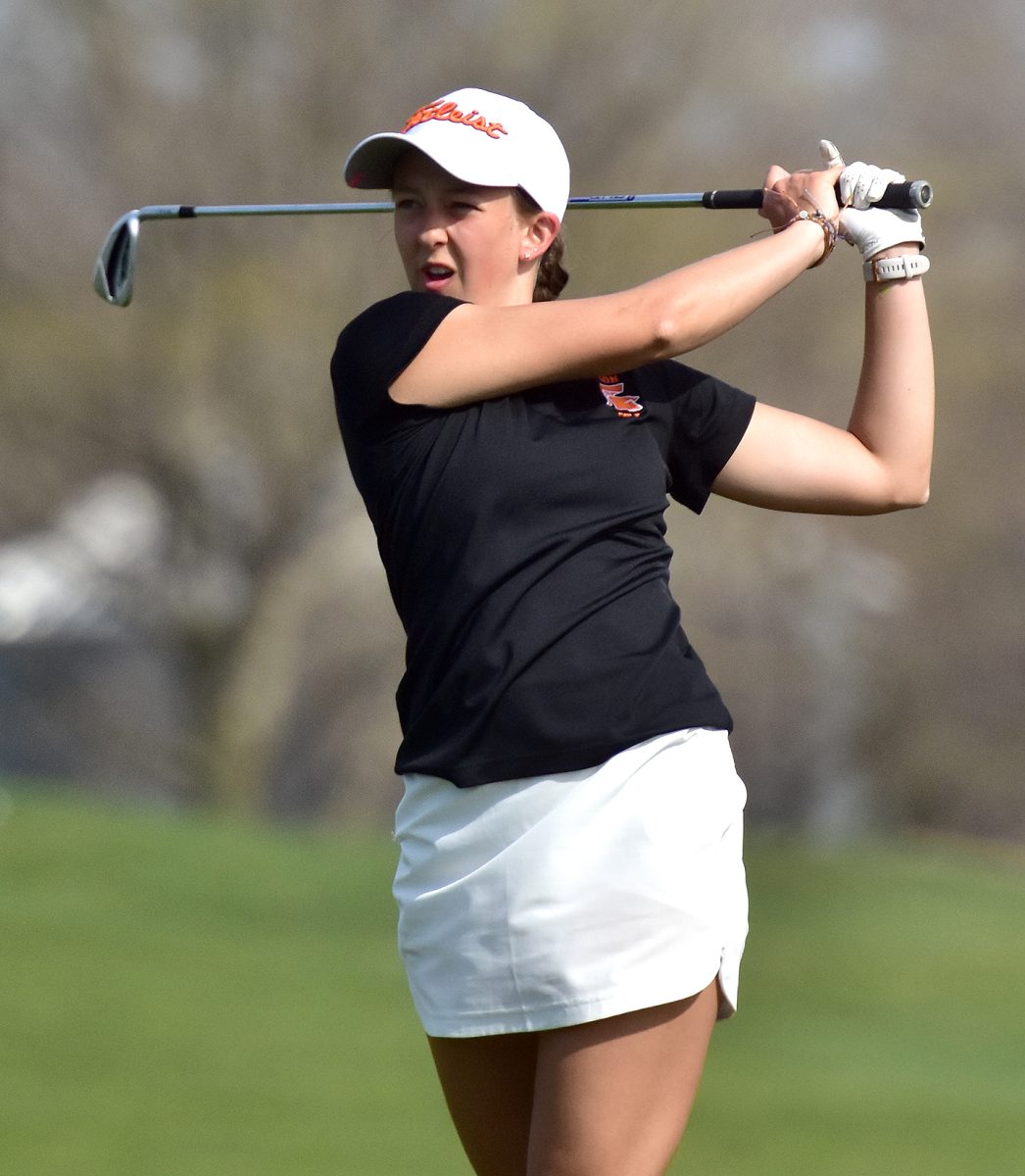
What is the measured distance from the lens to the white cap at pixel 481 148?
207cm

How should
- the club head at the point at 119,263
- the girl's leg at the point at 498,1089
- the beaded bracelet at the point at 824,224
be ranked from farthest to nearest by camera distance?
the club head at the point at 119,263 → the beaded bracelet at the point at 824,224 → the girl's leg at the point at 498,1089

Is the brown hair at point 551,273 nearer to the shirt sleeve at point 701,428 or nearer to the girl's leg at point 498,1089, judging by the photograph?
the shirt sleeve at point 701,428

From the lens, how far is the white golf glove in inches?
87.2

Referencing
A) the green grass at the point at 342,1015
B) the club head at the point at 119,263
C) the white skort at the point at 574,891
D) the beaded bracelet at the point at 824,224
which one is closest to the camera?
the white skort at the point at 574,891

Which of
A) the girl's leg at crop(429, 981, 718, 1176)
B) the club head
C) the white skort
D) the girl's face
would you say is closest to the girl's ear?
the girl's face

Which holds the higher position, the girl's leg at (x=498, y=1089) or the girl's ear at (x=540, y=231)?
the girl's ear at (x=540, y=231)

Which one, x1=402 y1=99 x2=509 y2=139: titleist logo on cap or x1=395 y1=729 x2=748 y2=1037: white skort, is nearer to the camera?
x1=395 y1=729 x2=748 y2=1037: white skort

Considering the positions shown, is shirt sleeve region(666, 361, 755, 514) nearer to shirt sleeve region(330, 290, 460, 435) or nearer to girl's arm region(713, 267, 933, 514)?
girl's arm region(713, 267, 933, 514)

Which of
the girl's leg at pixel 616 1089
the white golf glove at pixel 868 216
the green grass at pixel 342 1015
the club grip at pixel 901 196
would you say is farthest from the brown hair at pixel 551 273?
the green grass at pixel 342 1015

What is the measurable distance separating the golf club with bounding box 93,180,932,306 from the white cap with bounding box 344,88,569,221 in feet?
0.48

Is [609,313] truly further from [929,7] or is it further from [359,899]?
[929,7]

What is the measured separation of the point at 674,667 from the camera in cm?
199

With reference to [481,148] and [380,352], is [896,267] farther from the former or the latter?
[380,352]

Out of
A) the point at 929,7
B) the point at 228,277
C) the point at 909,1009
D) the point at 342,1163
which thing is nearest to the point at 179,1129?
the point at 342,1163
